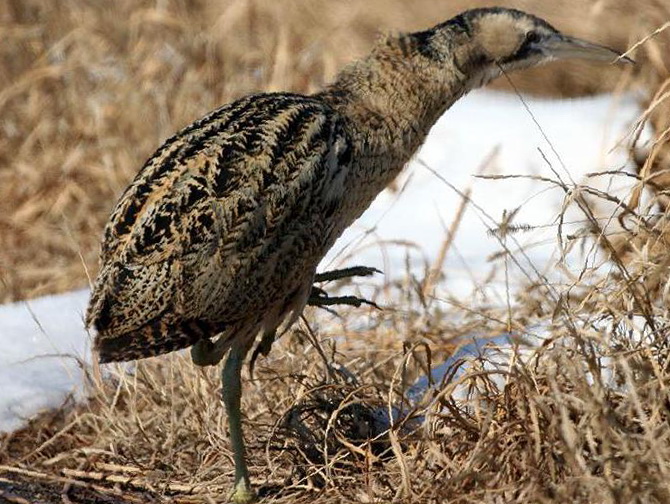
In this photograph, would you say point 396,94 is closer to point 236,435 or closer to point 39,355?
point 236,435

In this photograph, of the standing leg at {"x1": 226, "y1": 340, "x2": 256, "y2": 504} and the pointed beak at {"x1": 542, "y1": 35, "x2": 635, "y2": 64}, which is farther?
the pointed beak at {"x1": 542, "y1": 35, "x2": 635, "y2": 64}

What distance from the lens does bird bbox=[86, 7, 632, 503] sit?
9.46 ft

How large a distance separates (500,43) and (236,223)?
3.07 feet

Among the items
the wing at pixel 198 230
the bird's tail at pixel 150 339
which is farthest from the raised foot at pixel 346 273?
the bird's tail at pixel 150 339

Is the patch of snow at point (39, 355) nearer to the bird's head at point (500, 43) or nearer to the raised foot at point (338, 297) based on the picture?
the raised foot at point (338, 297)

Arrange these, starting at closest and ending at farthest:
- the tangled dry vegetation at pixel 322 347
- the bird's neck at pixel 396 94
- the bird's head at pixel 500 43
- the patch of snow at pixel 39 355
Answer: the tangled dry vegetation at pixel 322 347 → the bird's neck at pixel 396 94 → the bird's head at pixel 500 43 → the patch of snow at pixel 39 355

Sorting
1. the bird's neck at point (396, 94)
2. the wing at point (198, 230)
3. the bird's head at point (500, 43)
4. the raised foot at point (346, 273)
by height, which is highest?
the bird's head at point (500, 43)

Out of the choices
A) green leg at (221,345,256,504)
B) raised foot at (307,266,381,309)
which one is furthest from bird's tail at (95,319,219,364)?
raised foot at (307,266,381,309)

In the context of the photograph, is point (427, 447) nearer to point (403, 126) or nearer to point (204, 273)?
point (204, 273)

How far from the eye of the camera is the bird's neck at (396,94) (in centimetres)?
326

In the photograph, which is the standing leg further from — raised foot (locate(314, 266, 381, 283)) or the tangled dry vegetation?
raised foot (locate(314, 266, 381, 283))

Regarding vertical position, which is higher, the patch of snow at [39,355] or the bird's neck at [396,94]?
the bird's neck at [396,94]

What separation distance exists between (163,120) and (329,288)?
1.95m

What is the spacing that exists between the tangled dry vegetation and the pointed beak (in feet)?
0.80
